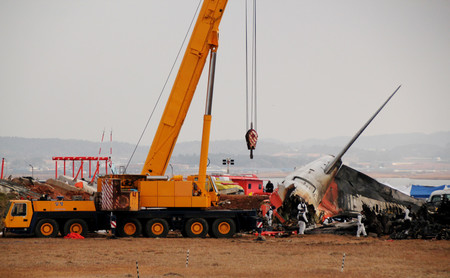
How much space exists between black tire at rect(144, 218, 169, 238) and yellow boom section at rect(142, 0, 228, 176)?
2872 mm

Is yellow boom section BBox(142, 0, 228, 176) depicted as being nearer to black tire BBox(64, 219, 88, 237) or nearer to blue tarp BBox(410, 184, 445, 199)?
black tire BBox(64, 219, 88, 237)

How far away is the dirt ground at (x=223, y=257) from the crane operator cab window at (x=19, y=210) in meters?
1.29

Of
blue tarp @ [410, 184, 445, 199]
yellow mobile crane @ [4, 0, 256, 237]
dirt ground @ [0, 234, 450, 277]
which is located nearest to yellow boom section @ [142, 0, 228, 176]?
yellow mobile crane @ [4, 0, 256, 237]

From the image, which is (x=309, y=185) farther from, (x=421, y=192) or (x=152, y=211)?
(x=421, y=192)

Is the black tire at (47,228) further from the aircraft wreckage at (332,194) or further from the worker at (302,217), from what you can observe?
the aircraft wreckage at (332,194)

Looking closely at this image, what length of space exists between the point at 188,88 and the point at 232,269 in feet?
46.4

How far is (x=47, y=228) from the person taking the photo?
109ft

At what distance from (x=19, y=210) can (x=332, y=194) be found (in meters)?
20.1

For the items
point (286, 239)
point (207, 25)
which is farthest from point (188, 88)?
point (286, 239)

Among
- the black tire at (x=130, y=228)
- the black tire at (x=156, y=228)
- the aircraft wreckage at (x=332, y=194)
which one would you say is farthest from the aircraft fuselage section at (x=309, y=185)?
the black tire at (x=130, y=228)

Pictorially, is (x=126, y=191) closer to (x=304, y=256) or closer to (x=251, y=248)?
(x=251, y=248)

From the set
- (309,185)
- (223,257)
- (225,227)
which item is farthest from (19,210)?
(309,185)

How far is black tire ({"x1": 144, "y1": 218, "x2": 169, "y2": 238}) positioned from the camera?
3297 cm

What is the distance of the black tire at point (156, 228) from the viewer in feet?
108
